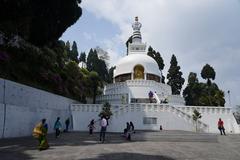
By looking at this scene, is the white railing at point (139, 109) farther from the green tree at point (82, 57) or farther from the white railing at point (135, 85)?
the green tree at point (82, 57)

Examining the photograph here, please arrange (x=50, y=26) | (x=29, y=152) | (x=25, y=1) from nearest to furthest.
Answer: (x=29, y=152)
(x=25, y=1)
(x=50, y=26)

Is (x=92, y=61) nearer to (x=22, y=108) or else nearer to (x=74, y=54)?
(x=74, y=54)

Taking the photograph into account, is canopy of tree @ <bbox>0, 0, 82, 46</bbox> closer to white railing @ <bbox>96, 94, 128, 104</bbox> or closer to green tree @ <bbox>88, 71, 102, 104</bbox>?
green tree @ <bbox>88, 71, 102, 104</bbox>

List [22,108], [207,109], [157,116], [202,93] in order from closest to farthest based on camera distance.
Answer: [22,108], [157,116], [207,109], [202,93]

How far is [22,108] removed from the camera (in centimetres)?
2231

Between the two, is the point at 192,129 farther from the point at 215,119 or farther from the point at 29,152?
the point at 29,152

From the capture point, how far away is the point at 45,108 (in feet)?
88.5

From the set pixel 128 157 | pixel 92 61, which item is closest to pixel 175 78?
pixel 92 61

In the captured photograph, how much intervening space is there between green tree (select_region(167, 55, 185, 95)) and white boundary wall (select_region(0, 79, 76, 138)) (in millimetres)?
35424

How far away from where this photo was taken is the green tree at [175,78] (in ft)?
199

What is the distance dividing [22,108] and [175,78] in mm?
42590

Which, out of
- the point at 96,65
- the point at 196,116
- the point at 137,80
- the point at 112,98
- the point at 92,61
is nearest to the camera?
the point at 196,116

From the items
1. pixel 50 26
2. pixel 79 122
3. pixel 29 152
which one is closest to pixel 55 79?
pixel 79 122

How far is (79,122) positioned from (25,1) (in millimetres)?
17214
